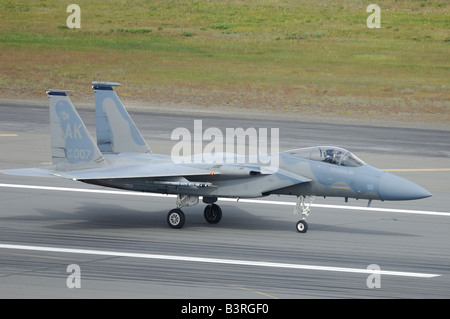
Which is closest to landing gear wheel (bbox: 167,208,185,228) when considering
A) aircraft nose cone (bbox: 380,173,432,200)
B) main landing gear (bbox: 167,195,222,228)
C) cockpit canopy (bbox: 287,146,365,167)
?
main landing gear (bbox: 167,195,222,228)

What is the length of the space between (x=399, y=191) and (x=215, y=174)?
16.7 feet

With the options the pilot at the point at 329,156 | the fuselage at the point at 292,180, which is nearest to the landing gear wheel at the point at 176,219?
the fuselage at the point at 292,180

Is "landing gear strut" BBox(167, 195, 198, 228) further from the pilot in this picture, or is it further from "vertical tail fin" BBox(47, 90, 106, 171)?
the pilot

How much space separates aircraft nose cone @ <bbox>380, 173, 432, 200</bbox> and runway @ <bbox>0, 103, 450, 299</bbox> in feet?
4.42

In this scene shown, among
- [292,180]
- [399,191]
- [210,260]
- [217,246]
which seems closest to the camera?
[210,260]

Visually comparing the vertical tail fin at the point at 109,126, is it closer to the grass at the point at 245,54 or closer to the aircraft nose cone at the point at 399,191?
the aircraft nose cone at the point at 399,191

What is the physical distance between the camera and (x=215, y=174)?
22.0m

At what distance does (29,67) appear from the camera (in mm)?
74000

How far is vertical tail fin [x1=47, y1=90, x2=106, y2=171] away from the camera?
22.9 m

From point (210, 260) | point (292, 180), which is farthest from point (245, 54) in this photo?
point (210, 260)

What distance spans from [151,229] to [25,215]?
4.30m

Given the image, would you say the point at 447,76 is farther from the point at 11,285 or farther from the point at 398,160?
the point at 11,285

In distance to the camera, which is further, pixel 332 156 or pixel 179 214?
pixel 179 214

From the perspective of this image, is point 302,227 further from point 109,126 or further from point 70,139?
point 70,139
